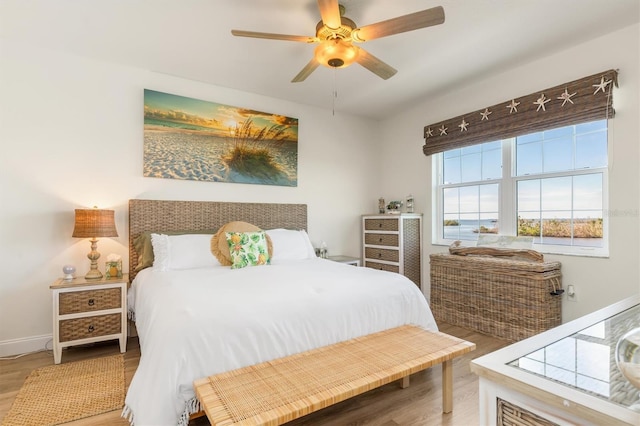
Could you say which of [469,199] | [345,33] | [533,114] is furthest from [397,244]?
[345,33]

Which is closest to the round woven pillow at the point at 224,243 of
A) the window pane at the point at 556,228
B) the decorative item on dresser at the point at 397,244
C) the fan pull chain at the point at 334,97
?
the decorative item on dresser at the point at 397,244

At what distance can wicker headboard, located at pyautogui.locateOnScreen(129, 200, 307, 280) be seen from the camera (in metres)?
3.03

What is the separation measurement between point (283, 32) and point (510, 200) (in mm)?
2759

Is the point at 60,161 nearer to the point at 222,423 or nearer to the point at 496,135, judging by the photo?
the point at 222,423

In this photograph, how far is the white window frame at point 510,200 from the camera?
2.65 metres

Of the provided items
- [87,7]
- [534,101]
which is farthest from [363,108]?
[87,7]

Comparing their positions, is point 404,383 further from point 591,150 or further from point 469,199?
point 591,150

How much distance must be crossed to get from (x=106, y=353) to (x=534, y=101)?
444 centimetres

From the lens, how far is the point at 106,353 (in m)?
2.63

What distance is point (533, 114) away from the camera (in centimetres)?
297

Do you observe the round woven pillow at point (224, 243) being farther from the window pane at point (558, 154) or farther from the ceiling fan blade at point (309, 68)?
the window pane at point (558, 154)

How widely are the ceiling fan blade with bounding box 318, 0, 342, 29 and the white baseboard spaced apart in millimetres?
3378

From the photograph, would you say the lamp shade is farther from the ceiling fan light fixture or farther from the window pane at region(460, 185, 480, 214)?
the window pane at region(460, 185, 480, 214)

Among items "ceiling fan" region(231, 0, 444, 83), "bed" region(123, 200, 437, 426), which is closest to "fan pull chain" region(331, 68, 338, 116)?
"ceiling fan" region(231, 0, 444, 83)
